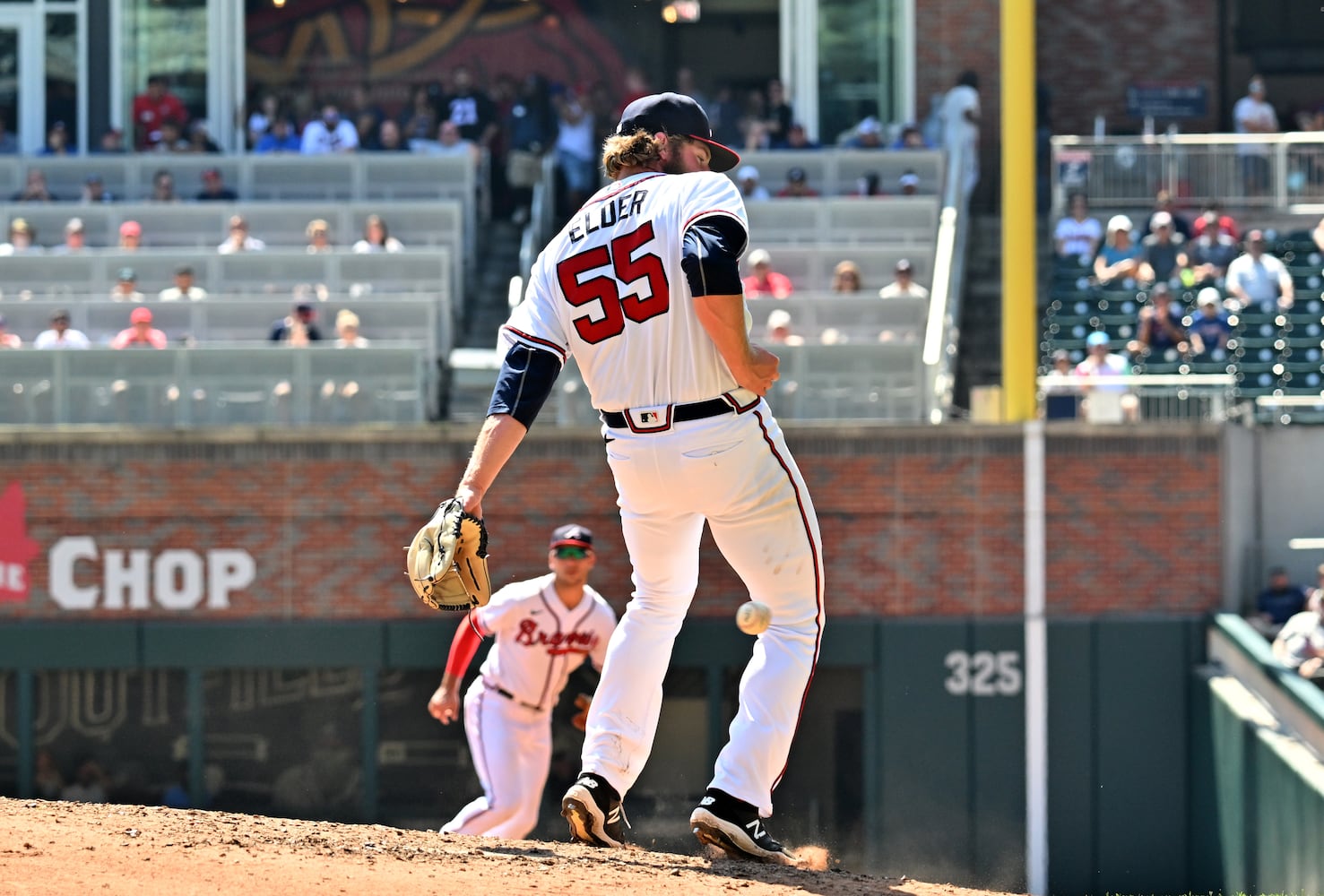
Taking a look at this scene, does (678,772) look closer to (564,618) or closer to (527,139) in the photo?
(564,618)

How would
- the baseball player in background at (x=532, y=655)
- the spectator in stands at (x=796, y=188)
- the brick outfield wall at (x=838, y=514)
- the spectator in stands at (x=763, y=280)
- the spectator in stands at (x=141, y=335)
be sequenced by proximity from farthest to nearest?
the spectator in stands at (x=796, y=188) < the spectator in stands at (x=763, y=280) < the spectator in stands at (x=141, y=335) < the brick outfield wall at (x=838, y=514) < the baseball player in background at (x=532, y=655)

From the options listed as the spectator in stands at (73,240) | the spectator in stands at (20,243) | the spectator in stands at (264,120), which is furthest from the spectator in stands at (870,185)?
the spectator in stands at (20,243)

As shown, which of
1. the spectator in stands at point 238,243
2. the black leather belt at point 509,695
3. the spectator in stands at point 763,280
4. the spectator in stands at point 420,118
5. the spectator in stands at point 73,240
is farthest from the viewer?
the spectator in stands at point 420,118

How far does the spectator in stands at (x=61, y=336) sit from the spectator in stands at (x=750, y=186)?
5.78m

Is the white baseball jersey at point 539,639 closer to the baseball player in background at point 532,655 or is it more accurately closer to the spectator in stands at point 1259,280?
the baseball player in background at point 532,655

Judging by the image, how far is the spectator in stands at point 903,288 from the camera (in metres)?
14.5

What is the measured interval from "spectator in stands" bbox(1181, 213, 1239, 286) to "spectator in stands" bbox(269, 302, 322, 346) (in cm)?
717

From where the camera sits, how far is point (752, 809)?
17.5 ft

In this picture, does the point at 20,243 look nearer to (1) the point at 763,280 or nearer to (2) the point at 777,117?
(1) the point at 763,280

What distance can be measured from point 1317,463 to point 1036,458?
6.66 ft

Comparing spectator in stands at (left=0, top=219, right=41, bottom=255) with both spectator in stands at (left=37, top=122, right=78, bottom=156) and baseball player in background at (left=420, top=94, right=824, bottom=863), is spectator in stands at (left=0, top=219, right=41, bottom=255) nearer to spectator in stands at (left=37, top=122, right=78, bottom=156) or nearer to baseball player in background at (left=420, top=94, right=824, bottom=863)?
spectator in stands at (left=37, top=122, right=78, bottom=156)

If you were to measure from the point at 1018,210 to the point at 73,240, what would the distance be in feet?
26.4

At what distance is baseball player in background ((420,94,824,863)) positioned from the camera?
5141 mm

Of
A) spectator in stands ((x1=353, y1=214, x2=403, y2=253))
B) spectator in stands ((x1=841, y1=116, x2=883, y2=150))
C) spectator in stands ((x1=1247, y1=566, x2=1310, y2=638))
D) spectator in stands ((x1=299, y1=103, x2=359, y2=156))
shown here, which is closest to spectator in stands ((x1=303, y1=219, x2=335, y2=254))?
spectator in stands ((x1=353, y1=214, x2=403, y2=253))
